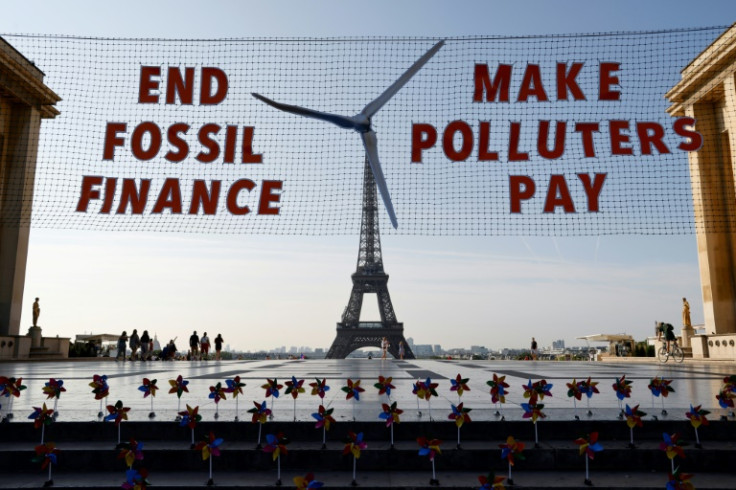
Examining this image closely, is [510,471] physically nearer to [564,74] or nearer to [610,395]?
[610,395]

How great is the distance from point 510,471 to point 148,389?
4.33m

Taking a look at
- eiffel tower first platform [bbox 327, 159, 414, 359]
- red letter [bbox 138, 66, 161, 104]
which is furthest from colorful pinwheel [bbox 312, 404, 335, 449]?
eiffel tower first platform [bbox 327, 159, 414, 359]

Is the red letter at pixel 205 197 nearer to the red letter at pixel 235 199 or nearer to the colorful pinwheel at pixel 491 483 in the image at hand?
the red letter at pixel 235 199

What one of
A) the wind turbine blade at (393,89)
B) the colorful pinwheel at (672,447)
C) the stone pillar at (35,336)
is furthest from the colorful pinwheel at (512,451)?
the stone pillar at (35,336)

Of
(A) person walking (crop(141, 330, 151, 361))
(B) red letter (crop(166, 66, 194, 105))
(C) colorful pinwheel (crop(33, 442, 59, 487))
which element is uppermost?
(B) red letter (crop(166, 66, 194, 105))

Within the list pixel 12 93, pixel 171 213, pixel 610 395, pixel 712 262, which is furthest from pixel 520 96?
pixel 12 93

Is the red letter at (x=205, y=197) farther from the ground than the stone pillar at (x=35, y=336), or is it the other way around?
the red letter at (x=205, y=197)

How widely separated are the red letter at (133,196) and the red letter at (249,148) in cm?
220

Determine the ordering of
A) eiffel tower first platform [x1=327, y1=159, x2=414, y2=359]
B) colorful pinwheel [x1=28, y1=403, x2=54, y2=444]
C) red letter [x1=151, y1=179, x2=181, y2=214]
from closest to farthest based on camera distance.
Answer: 1. colorful pinwheel [x1=28, y1=403, x2=54, y2=444]
2. red letter [x1=151, y1=179, x2=181, y2=214]
3. eiffel tower first platform [x1=327, y1=159, x2=414, y2=359]

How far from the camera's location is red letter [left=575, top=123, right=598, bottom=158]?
1228 cm

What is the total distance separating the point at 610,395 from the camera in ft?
27.1

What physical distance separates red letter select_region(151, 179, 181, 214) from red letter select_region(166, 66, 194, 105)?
2159mm

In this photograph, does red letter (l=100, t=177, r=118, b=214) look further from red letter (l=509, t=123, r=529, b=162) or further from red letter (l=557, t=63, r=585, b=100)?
red letter (l=557, t=63, r=585, b=100)

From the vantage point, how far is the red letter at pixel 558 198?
11734 millimetres
